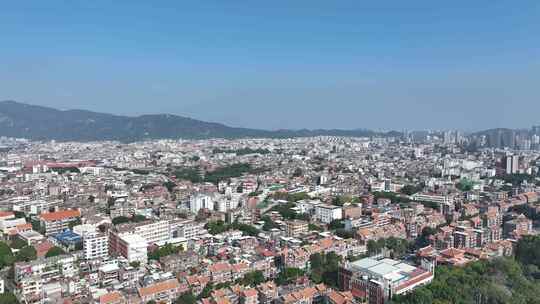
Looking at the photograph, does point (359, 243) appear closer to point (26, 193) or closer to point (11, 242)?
point (11, 242)

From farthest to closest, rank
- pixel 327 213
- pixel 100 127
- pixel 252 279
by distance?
pixel 100 127 < pixel 327 213 < pixel 252 279

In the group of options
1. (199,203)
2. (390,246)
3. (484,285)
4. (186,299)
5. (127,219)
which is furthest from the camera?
(199,203)

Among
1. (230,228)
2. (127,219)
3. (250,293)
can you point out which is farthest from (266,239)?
(127,219)

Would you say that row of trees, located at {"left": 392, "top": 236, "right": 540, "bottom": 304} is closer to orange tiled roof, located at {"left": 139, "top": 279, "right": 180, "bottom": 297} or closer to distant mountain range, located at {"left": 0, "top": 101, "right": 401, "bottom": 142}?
orange tiled roof, located at {"left": 139, "top": 279, "right": 180, "bottom": 297}

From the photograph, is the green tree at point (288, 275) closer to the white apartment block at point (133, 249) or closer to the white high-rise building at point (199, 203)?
the white apartment block at point (133, 249)

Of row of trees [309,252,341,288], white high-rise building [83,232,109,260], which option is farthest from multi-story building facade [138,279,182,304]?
white high-rise building [83,232,109,260]

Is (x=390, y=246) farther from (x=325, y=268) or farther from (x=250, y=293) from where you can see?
(x=250, y=293)
